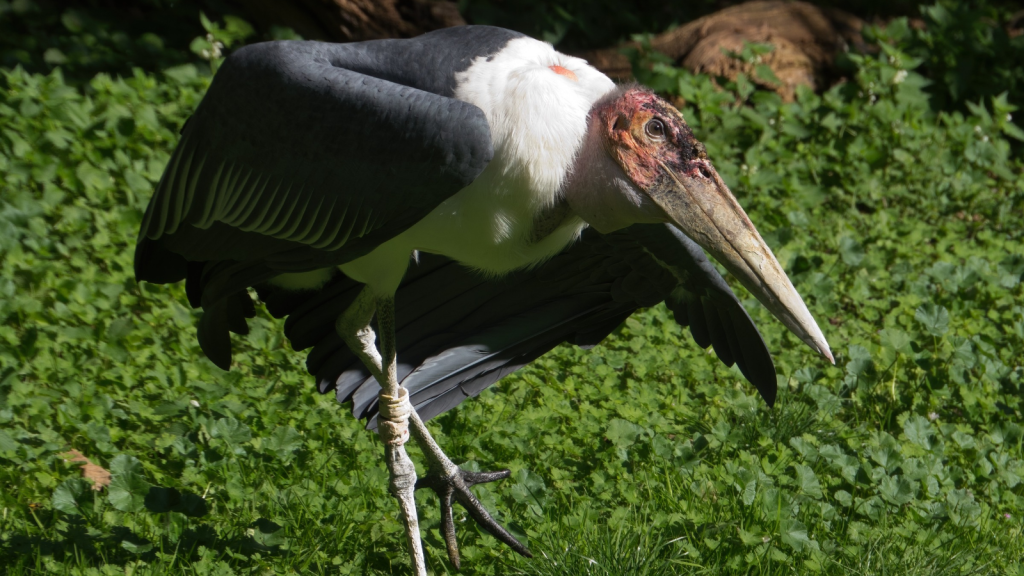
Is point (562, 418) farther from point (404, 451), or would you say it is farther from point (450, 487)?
point (404, 451)

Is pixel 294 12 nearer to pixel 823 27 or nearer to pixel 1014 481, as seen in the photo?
pixel 823 27

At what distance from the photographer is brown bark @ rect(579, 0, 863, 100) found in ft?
18.1

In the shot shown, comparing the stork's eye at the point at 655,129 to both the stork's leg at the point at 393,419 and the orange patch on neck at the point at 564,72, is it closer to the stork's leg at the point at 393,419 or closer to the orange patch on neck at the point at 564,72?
the orange patch on neck at the point at 564,72

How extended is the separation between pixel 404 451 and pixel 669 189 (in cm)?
99

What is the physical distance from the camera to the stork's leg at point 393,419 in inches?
106

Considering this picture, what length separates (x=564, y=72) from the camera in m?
2.47

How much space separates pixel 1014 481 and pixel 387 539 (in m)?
1.80

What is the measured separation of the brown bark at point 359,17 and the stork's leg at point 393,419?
8.90 ft

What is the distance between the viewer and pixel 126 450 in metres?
3.13

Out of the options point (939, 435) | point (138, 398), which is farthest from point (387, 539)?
point (939, 435)

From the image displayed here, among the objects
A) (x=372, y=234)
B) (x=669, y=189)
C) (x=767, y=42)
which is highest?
(x=669, y=189)

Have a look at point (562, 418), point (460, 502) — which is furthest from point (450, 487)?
point (562, 418)

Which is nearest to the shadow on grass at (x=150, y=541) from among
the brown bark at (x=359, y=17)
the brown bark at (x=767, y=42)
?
the brown bark at (x=359, y=17)

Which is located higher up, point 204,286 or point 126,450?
point 204,286
